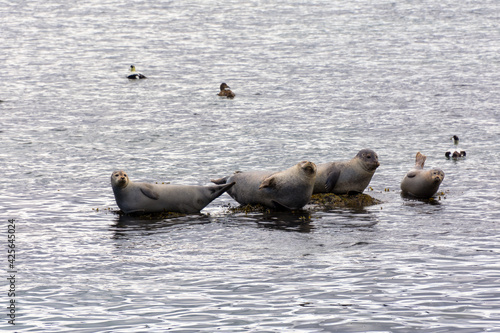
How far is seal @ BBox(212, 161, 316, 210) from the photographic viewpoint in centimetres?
1794

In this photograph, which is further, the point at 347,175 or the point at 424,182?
the point at 424,182

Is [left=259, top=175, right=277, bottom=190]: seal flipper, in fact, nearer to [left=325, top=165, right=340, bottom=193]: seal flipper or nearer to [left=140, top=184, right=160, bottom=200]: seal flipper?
[left=325, top=165, right=340, bottom=193]: seal flipper

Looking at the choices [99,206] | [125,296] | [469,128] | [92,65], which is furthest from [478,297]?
[92,65]

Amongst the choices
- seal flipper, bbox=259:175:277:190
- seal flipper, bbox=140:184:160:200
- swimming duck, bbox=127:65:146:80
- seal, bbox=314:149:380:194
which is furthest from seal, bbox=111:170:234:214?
swimming duck, bbox=127:65:146:80

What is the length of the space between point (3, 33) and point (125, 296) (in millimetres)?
48381

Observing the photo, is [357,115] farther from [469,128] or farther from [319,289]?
[319,289]

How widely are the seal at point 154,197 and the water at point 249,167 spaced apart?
41 centimetres

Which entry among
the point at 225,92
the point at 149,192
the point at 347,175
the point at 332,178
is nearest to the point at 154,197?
the point at 149,192

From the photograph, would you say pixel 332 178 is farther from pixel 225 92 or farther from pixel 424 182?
pixel 225 92

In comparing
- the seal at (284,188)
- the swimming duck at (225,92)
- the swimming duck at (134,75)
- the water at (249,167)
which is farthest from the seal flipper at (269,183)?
the swimming duck at (134,75)

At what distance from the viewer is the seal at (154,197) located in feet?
57.9

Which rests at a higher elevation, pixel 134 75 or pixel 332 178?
pixel 134 75

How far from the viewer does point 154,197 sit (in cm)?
1762

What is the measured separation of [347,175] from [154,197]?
431 centimetres
